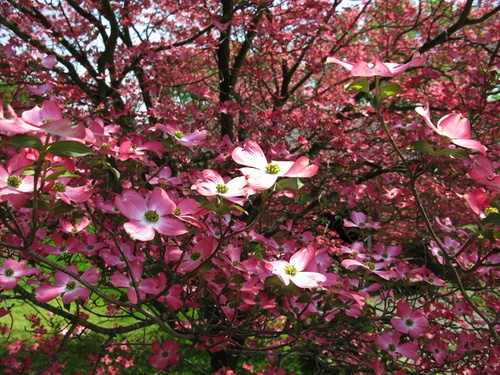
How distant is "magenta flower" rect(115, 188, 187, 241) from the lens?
33.9 inches

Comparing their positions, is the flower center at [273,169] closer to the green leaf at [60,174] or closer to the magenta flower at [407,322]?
the green leaf at [60,174]

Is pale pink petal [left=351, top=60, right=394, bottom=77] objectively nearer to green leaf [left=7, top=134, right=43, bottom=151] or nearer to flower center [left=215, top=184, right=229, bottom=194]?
flower center [left=215, top=184, right=229, bottom=194]

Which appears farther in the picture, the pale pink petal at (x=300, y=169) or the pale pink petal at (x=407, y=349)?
the pale pink petal at (x=407, y=349)

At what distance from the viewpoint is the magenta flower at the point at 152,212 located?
86 centimetres

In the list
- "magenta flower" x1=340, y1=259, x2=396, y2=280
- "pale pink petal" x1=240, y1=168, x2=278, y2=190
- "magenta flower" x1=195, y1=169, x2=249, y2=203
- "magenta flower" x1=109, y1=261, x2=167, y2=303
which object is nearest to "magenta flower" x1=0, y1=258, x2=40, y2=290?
"magenta flower" x1=109, y1=261, x2=167, y2=303

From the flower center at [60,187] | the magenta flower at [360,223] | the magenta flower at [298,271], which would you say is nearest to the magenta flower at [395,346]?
the magenta flower at [360,223]

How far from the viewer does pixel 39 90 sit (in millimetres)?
1659

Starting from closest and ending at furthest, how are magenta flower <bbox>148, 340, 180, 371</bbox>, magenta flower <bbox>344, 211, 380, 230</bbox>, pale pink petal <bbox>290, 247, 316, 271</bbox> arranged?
1. pale pink petal <bbox>290, 247, 316, 271</bbox>
2. magenta flower <bbox>148, 340, 180, 371</bbox>
3. magenta flower <bbox>344, 211, 380, 230</bbox>

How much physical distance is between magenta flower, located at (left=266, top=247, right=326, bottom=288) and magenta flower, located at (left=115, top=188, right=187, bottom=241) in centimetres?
23

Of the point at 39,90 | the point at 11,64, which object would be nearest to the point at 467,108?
the point at 39,90

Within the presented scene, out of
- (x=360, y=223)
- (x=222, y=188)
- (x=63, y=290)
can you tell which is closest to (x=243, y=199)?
(x=222, y=188)

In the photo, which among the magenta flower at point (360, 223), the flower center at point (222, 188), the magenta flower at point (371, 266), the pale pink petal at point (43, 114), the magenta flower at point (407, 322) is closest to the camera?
the pale pink petal at point (43, 114)

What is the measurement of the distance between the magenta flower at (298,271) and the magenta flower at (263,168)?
216 millimetres

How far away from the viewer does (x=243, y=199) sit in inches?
34.3
